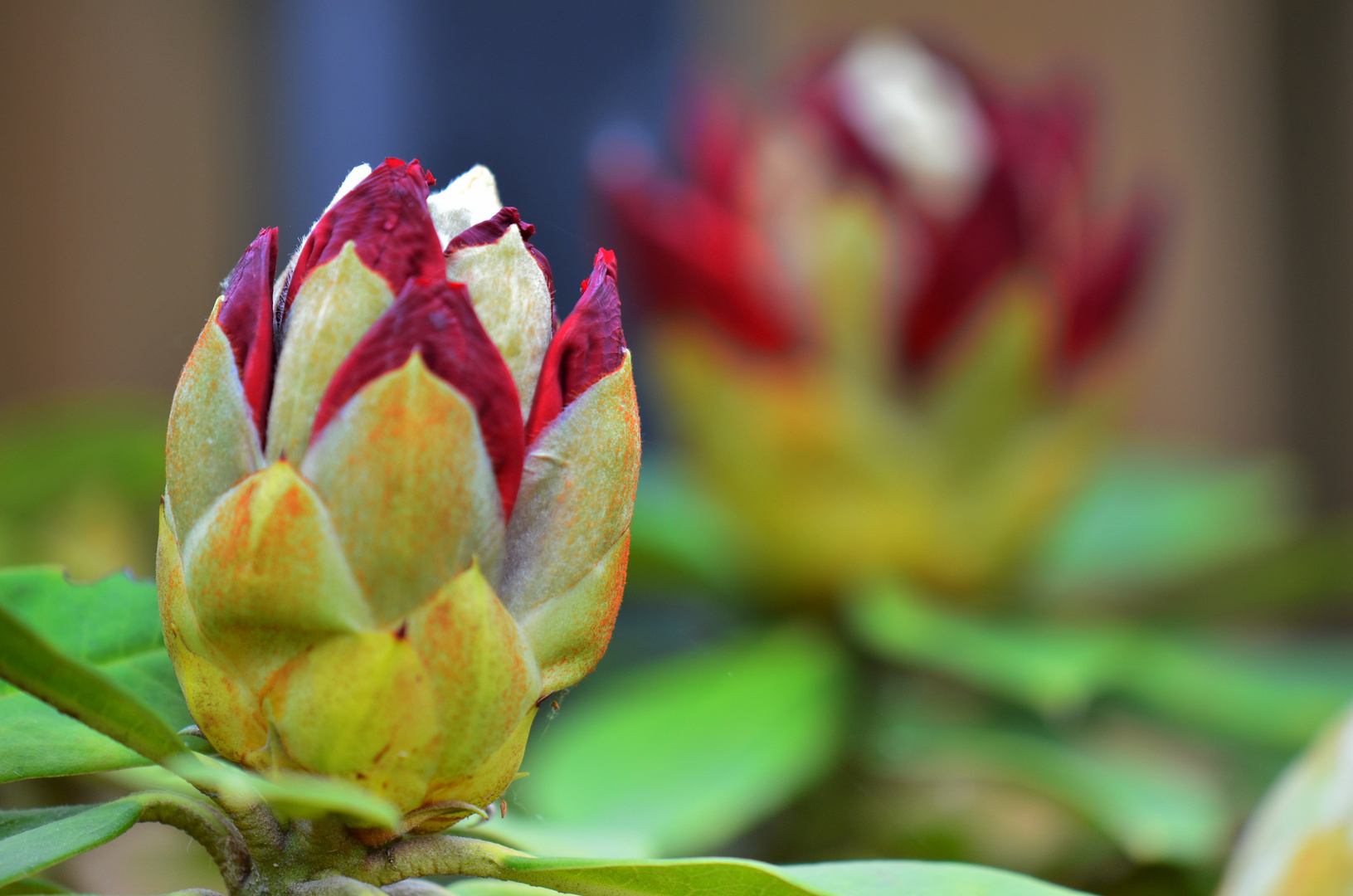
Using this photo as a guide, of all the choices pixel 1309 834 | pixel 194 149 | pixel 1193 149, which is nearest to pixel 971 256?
pixel 1309 834

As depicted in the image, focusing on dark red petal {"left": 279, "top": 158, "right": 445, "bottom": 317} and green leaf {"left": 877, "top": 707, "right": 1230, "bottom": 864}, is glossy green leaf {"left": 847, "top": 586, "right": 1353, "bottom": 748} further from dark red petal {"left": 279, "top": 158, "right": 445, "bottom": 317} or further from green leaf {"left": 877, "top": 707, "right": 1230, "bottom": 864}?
dark red petal {"left": 279, "top": 158, "right": 445, "bottom": 317}

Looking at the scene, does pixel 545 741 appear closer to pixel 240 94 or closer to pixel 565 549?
pixel 565 549

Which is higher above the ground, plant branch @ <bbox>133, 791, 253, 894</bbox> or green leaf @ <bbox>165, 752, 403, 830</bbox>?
green leaf @ <bbox>165, 752, 403, 830</bbox>

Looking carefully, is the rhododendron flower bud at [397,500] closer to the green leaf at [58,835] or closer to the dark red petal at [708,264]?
the green leaf at [58,835]

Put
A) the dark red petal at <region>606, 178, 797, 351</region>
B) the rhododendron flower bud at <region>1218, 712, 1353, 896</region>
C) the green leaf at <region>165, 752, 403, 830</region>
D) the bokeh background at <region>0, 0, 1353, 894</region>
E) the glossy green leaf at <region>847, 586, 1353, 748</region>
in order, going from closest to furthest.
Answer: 1. the green leaf at <region>165, 752, 403, 830</region>
2. the rhododendron flower bud at <region>1218, 712, 1353, 896</region>
3. the glossy green leaf at <region>847, 586, 1353, 748</region>
4. the dark red petal at <region>606, 178, 797, 351</region>
5. the bokeh background at <region>0, 0, 1353, 894</region>

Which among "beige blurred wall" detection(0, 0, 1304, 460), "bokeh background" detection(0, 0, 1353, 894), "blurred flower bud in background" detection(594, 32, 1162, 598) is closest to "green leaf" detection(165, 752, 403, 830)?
"blurred flower bud in background" detection(594, 32, 1162, 598)
